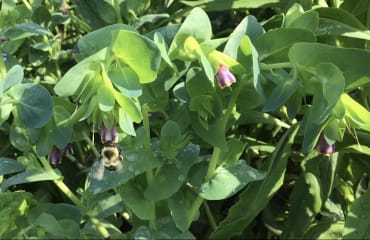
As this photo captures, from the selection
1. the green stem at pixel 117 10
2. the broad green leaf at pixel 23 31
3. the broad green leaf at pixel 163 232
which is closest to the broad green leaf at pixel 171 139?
the broad green leaf at pixel 163 232

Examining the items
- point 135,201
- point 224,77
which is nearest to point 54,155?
point 135,201

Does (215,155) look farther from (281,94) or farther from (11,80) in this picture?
(11,80)

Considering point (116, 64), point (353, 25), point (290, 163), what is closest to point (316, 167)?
point (290, 163)

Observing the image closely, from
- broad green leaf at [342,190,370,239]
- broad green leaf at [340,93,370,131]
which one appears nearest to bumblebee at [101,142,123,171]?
broad green leaf at [340,93,370,131]

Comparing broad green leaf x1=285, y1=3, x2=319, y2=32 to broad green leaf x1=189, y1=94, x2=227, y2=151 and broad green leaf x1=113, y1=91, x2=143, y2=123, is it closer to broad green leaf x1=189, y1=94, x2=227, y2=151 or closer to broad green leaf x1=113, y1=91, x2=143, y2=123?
broad green leaf x1=189, y1=94, x2=227, y2=151

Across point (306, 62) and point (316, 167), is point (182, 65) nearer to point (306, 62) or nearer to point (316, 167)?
point (306, 62)

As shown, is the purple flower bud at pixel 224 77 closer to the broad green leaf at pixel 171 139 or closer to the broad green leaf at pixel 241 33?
the broad green leaf at pixel 241 33
